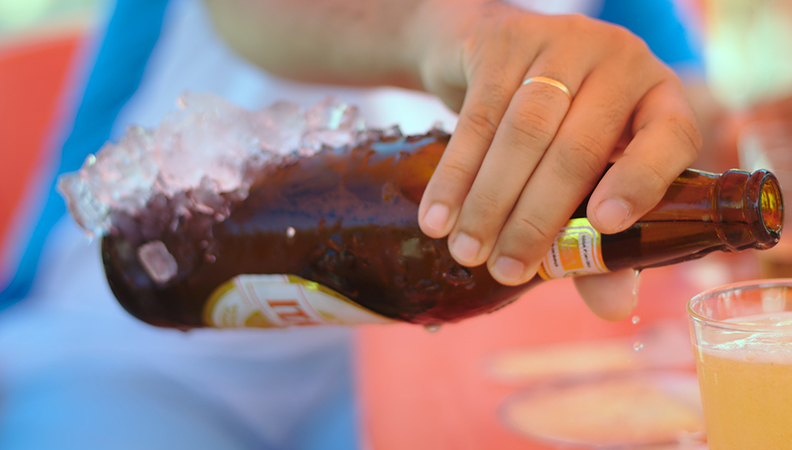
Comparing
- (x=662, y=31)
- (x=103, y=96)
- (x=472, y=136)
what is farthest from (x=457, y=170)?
(x=662, y=31)

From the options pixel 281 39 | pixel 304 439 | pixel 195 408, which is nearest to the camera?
pixel 281 39

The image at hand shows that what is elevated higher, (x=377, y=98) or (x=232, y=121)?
(x=232, y=121)

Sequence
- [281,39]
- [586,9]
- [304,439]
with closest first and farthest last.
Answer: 1. [281,39]
2. [304,439]
3. [586,9]

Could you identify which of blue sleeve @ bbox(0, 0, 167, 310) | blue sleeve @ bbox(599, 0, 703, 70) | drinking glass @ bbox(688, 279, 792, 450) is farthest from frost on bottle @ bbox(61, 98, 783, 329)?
blue sleeve @ bbox(599, 0, 703, 70)

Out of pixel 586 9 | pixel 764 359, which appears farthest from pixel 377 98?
pixel 764 359

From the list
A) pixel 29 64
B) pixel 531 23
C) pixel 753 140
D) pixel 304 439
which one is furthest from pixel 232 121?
pixel 29 64

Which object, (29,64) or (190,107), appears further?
(29,64)

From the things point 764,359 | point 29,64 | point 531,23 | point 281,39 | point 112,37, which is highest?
point 531,23

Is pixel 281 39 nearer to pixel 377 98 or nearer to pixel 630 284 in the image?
pixel 377 98
